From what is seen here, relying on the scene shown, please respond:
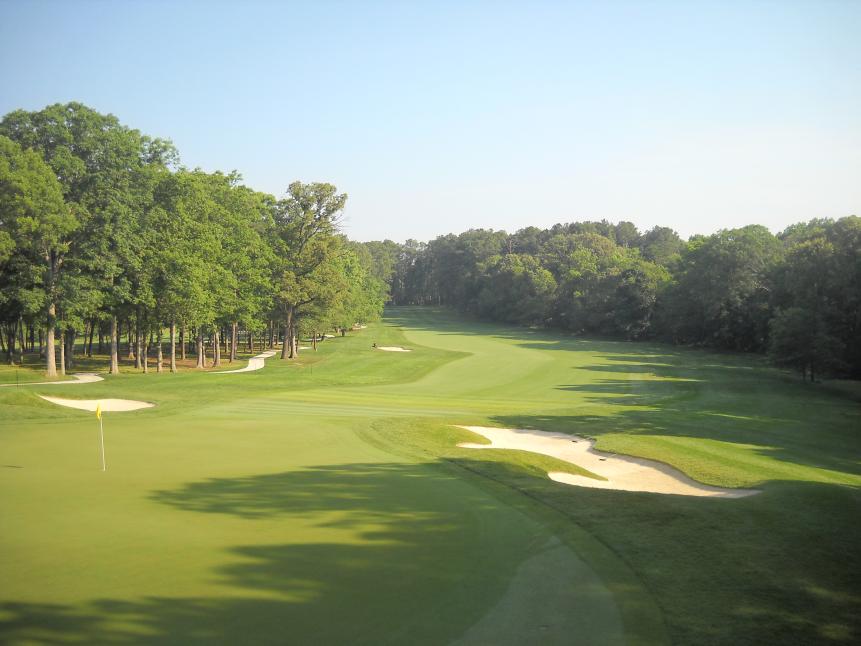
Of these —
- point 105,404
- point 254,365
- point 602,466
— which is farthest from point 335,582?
point 254,365

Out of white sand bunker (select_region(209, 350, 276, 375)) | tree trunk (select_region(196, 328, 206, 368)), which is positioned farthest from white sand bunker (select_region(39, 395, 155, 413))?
tree trunk (select_region(196, 328, 206, 368))

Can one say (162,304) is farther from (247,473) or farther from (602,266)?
(602,266)

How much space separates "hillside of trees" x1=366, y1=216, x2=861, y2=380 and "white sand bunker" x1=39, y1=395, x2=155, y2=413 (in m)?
42.7

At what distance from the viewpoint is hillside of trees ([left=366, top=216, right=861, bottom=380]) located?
150 ft

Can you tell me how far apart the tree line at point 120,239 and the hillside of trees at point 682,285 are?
129 ft

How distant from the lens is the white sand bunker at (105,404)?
26938 millimetres

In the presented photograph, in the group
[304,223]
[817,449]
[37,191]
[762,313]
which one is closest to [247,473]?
[817,449]

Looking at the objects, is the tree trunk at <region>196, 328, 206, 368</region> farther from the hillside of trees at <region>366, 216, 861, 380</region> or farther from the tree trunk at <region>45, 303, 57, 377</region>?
the hillside of trees at <region>366, 216, 861, 380</region>

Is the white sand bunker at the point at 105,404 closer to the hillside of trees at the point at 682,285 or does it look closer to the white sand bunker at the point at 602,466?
the white sand bunker at the point at 602,466

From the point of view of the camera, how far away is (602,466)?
19.8 meters

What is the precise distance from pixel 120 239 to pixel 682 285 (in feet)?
215

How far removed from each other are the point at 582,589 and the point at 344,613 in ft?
10.9

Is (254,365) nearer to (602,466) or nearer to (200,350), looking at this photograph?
(200,350)

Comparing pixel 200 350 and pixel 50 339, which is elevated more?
pixel 50 339
